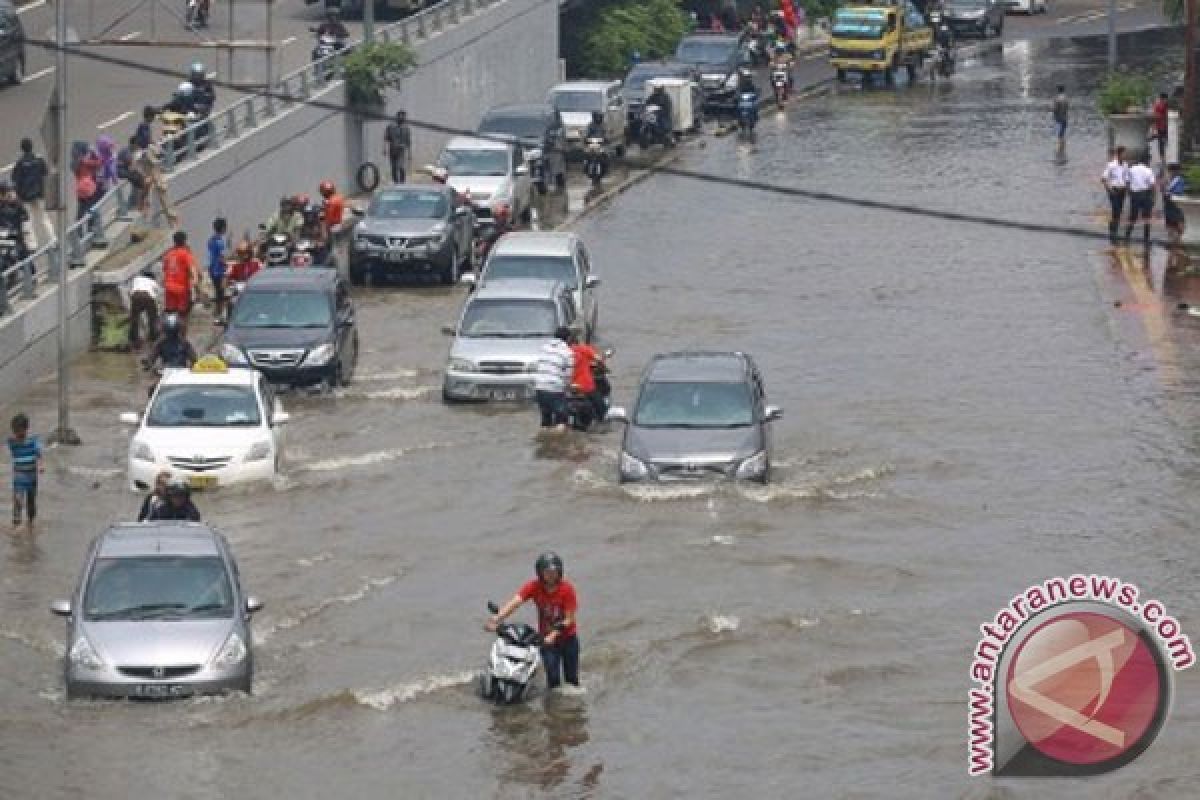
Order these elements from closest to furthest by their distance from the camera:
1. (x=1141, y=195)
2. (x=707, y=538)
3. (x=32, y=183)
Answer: (x=707, y=538) < (x=32, y=183) < (x=1141, y=195)

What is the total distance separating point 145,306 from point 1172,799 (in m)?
22.0

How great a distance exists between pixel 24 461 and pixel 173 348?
7.71m

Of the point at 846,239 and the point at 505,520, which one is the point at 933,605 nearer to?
the point at 505,520

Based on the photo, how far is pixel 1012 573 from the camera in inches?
1246

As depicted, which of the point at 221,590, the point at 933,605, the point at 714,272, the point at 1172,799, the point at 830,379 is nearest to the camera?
the point at 1172,799

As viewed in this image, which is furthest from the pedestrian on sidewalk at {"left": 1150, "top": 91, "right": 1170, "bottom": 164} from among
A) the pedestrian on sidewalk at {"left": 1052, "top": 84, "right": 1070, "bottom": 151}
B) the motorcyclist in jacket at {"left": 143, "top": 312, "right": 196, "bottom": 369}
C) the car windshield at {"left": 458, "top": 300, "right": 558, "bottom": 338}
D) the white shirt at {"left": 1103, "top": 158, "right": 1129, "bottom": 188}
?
the motorcyclist in jacket at {"left": 143, "top": 312, "right": 196, "bottom": 369}

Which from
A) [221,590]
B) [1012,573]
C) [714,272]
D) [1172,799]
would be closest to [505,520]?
[1012,573]

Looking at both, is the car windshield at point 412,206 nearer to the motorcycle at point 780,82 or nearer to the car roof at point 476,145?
the car roof at point 476,145

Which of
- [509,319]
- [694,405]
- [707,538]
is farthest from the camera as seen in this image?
[509,319]

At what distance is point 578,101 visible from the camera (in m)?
62.0

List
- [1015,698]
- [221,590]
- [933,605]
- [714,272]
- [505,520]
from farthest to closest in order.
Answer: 1. [714,272]
2. [505,520]
3. [933,605]
4. [221,590]
5. [1015,698]

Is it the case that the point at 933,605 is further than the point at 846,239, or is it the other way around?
the point at 846,239

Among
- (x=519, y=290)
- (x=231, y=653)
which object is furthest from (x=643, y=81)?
(x=231, y=653)

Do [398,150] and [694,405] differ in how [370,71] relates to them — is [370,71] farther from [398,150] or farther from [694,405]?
[694,405]
